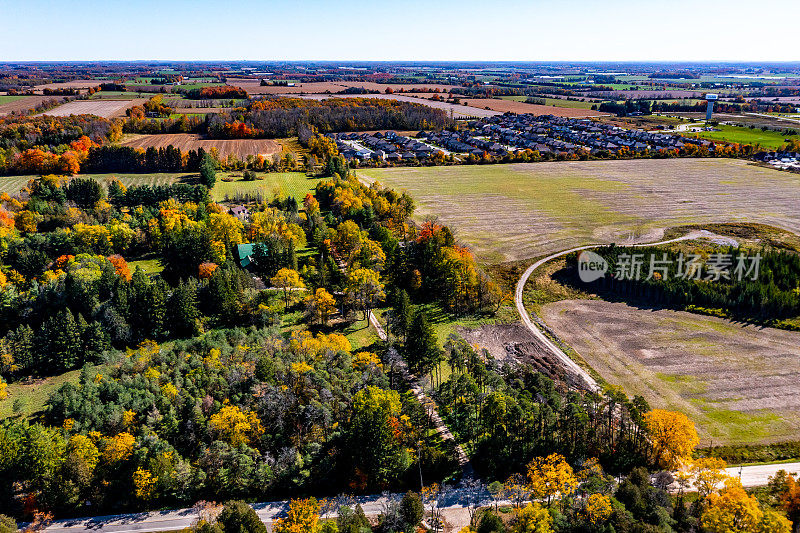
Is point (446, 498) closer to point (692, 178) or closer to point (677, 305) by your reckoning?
point (677, 305)

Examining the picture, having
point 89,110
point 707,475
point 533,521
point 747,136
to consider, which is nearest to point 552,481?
point 533,521

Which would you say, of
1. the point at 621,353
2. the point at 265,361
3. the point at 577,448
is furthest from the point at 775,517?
the point at 265,361

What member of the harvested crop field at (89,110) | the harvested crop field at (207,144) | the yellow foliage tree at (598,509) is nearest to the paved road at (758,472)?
the yellow foliage tree at (598,509)

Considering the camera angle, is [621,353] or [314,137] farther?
[314,137]

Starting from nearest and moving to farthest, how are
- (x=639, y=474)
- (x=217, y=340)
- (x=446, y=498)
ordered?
1. (x=639, y=474)
2. (x=446, y=498)
3. (x=217, y=340)

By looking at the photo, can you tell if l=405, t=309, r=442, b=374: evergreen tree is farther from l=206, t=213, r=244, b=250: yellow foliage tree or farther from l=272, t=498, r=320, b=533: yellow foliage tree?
l=206, t=213, r=244, b=250: yellow foliage tree

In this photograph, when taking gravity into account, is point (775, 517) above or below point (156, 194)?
below

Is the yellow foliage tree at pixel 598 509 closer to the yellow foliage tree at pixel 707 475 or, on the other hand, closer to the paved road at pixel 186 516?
the paved road at pixel 186 516

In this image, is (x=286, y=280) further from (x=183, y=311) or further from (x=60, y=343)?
(x=60, y=343)
